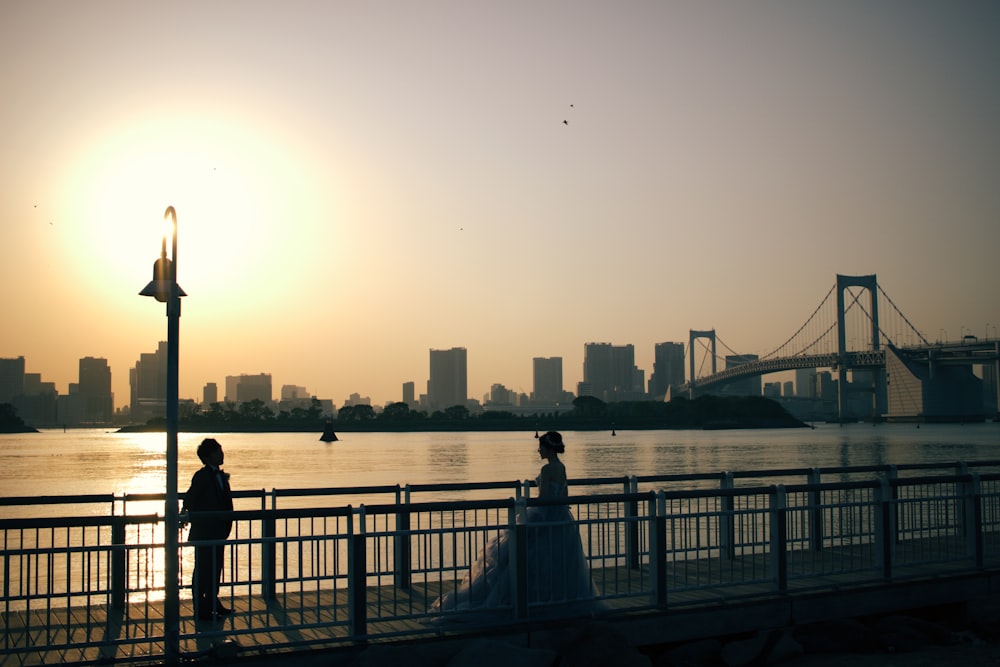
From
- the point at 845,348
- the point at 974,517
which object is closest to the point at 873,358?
the point at 845,348

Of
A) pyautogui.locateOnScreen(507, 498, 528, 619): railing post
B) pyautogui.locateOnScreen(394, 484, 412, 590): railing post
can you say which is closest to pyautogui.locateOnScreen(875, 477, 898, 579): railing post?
pyautogui.locateOnScreen(507, 498, 528, 619): railing post

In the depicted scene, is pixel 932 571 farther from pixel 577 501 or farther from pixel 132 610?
pixel 132 610

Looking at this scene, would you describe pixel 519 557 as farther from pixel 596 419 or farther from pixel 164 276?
pixel 596 419

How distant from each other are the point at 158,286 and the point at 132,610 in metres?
3.52

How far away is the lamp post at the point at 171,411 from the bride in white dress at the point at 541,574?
229 centimetres

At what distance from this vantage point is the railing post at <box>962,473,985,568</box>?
458 inches

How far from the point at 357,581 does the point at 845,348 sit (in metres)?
137

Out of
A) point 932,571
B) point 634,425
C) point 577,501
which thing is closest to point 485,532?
point 577,501

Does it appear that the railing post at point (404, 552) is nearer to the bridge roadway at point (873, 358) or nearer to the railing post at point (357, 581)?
the railing post at point (357, 581)

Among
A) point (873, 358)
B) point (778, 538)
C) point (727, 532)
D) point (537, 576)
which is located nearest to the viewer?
point (537, 576)

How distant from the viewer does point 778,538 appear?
9.98 meters

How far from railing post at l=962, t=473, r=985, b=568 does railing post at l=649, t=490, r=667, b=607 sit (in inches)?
177

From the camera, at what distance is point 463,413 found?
193625 mm

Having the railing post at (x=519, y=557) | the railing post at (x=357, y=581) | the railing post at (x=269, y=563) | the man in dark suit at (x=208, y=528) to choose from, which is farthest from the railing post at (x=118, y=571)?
the railing post at (x=519, y=557)
